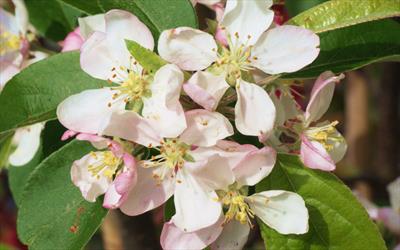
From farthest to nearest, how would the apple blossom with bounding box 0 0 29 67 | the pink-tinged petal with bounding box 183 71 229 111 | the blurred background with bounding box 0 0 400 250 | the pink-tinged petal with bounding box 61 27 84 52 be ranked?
the blurred background with bounding box 0 0 400 250, the apple blossom with bounding box 0 0 29 67, the pink-tinged petal with bounding box 61 27 84 52, the pink-tinged petal with bounding box 183 71 229 111

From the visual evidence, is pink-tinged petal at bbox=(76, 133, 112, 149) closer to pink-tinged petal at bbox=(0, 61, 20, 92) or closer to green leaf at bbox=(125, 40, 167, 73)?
green leaf at bbox=(125, 40, 167, 73)

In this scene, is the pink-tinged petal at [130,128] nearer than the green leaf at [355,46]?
Yes

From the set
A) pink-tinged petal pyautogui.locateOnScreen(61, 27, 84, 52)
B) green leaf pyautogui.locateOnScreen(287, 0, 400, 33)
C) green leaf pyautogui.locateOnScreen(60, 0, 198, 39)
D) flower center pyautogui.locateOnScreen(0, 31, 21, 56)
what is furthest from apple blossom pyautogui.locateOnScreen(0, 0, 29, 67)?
green leaf pyautogui.locateOnScreen(287, 0, 400, 33)

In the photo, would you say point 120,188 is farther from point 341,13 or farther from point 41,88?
point 341,13

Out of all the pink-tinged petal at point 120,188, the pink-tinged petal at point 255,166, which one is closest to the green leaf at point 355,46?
the pink-tinged petal at point 255,166

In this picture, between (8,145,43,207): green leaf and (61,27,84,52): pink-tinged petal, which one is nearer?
(61,27,84,52): pink-tinged petal

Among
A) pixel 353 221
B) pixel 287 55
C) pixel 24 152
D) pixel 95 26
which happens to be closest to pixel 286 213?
pixel 353 221

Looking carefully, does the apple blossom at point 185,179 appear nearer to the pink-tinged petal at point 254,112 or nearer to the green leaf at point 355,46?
the pink-tinged petal at point 254,112
